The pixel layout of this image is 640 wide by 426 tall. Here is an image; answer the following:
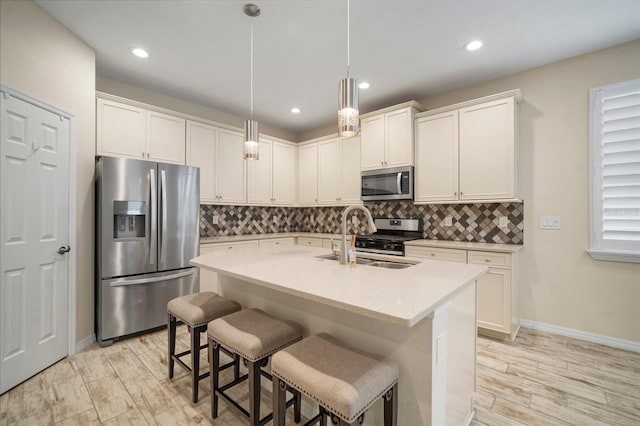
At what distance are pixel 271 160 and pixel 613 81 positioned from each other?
13.6ft

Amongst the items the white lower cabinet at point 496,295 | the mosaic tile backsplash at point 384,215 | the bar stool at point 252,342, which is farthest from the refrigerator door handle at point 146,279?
the white lower cabinet at point 496,295

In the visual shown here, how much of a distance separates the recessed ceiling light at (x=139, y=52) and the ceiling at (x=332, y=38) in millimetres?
47

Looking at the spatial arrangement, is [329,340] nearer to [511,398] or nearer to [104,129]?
[511,398]

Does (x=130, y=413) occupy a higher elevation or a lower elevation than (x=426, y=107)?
lower

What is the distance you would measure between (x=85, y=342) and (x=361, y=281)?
2830 millimetres

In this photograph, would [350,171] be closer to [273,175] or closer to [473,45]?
[273,175]

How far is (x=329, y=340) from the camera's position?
141 cm

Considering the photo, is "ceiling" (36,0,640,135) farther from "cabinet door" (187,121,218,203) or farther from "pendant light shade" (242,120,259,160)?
"pendant light shade" (242,120,259,160)

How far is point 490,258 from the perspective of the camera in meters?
2.81

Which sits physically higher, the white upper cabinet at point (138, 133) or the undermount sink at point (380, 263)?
the white upper cabinet at point (138, 133)

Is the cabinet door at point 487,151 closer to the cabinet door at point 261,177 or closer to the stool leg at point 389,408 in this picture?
the stool leg at point 389,408

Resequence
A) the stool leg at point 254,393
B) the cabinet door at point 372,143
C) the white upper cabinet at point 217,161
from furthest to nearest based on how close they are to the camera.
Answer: the cabinet door at point 372,143
the white upper cabinet at point 217,161
the stool leg at point 254,393

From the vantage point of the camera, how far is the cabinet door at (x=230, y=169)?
3.98m

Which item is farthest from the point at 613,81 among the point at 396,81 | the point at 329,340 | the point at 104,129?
the point at 104,129
